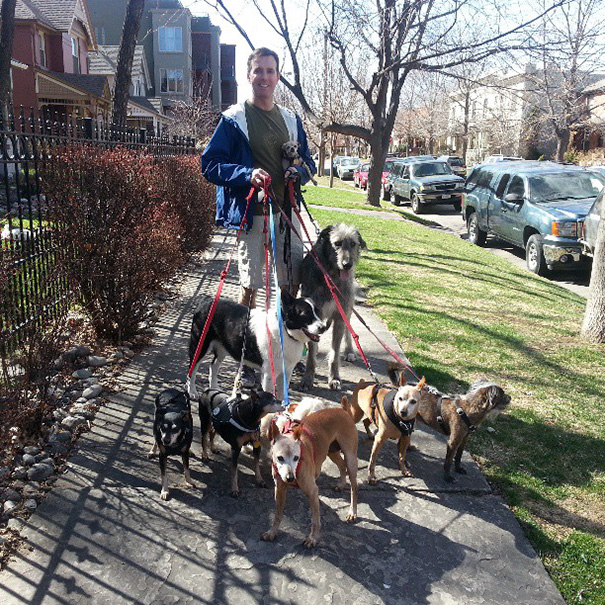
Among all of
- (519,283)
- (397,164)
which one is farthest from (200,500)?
(397,164)

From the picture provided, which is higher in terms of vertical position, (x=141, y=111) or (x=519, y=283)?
(x=141, y=111)

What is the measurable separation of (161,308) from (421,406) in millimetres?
4547

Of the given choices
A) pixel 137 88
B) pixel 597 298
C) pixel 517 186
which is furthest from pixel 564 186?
pixel 137 88

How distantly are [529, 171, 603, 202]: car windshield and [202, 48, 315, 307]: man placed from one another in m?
9.89

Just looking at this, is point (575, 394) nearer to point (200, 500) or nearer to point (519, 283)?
point (200, 500)

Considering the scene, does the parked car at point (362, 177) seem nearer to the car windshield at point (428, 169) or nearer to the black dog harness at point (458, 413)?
the car windshield at point (428, 169)

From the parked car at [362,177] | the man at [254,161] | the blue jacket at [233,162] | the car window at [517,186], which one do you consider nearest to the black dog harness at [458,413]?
the man at [254,161]

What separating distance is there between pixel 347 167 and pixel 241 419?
150 ft

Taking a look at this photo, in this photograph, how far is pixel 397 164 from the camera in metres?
27.5

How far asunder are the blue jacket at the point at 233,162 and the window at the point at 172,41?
60.7m

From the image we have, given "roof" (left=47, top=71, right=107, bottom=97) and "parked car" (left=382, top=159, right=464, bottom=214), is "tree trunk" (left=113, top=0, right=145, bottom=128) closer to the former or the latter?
"parked car" (left=382, top=159, right=464, bottom=214)

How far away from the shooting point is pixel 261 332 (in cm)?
425

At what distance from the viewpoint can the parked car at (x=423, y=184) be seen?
2389 cm

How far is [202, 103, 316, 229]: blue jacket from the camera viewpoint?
4.44m
